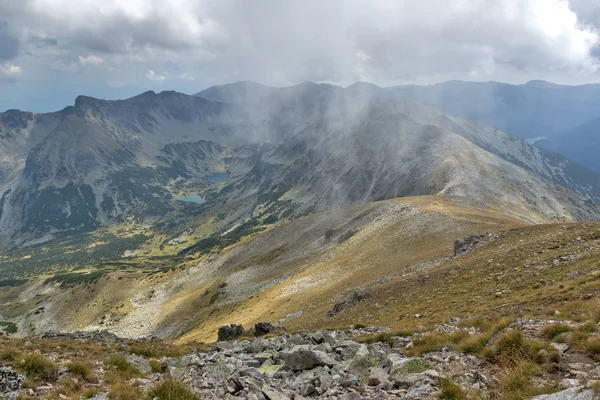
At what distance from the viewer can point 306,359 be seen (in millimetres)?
15023

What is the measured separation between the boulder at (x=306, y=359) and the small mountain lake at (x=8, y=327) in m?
171

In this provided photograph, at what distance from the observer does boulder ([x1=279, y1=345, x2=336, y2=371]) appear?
1477 centimetres

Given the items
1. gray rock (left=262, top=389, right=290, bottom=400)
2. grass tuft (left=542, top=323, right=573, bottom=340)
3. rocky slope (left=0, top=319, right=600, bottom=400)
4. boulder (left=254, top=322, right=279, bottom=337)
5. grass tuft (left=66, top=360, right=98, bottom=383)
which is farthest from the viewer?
boulder (left=254, top=322, right=279, bottom=337)

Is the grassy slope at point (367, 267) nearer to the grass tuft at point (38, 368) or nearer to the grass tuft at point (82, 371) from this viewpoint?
the grass tuft at point (82, 371)

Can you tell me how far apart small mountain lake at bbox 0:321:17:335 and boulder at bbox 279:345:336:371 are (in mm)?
170753

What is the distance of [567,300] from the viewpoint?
17625 millimetres

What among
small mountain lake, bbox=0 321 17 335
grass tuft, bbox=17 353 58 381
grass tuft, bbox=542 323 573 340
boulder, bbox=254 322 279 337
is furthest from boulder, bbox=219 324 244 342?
small mountain lake, bbox=0 321 17 335

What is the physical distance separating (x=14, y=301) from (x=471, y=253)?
241 meters

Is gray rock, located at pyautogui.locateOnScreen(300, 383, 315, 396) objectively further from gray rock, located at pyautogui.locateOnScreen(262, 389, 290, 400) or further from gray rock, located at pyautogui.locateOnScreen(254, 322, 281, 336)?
gray rock, located at pyautogui.locateOnScreen(254, 322, 281, 336)

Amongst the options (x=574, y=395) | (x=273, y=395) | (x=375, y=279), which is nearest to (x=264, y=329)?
(x=375, y=279)

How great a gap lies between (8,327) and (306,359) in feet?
596

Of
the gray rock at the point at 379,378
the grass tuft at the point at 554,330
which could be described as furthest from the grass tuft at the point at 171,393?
the grass tuft at the point at 554,330

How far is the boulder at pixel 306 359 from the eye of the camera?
1477 centimetres

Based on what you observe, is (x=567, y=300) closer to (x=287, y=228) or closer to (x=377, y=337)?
(x=377, y=337)
